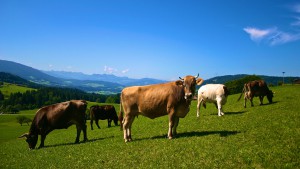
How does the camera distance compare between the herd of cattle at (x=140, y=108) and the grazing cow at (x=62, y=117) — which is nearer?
the herd of cattle at (x=140, y=108)

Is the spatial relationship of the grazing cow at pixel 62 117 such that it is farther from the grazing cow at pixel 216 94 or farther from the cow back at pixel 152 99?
the grazing cow at pixel 216 94

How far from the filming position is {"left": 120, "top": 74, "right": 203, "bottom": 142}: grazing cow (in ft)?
53.6

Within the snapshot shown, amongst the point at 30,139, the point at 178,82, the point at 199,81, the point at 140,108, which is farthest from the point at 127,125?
the point at 30,139

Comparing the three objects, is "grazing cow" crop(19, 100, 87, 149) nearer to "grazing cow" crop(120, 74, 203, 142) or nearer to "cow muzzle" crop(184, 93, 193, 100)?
"grazing cow" crop(120, 74, 203, 142)

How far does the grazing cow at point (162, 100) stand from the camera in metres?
16.3

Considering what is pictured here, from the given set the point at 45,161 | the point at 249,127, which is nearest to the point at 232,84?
the point at 249,127

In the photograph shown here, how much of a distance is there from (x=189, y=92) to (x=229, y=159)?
5790 millimetres

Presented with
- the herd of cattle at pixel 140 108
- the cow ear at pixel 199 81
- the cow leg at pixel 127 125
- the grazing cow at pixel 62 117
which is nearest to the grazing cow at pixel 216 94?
the herd of cattle at pixel 140 108

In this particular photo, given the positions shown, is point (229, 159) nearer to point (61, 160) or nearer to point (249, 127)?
point (249, 127)

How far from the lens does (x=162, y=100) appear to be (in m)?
17.1

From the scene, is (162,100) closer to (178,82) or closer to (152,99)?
(152,99)

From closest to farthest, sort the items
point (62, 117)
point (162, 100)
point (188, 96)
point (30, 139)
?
point (188, 96), point (162, 100), point (62, 117), point (30, 139)

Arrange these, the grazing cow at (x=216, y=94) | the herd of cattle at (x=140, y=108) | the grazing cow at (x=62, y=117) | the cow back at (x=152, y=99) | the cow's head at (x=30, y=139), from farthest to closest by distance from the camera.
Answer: the grazing cow at (x=216, y=94)
the cow's head at (x=30, y=139)
the grazing cow at (x=62, y=117)
the cow back at (x=152, y=99)
the herd of cattle at (x=140, y=108)

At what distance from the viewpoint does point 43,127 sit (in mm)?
23172
